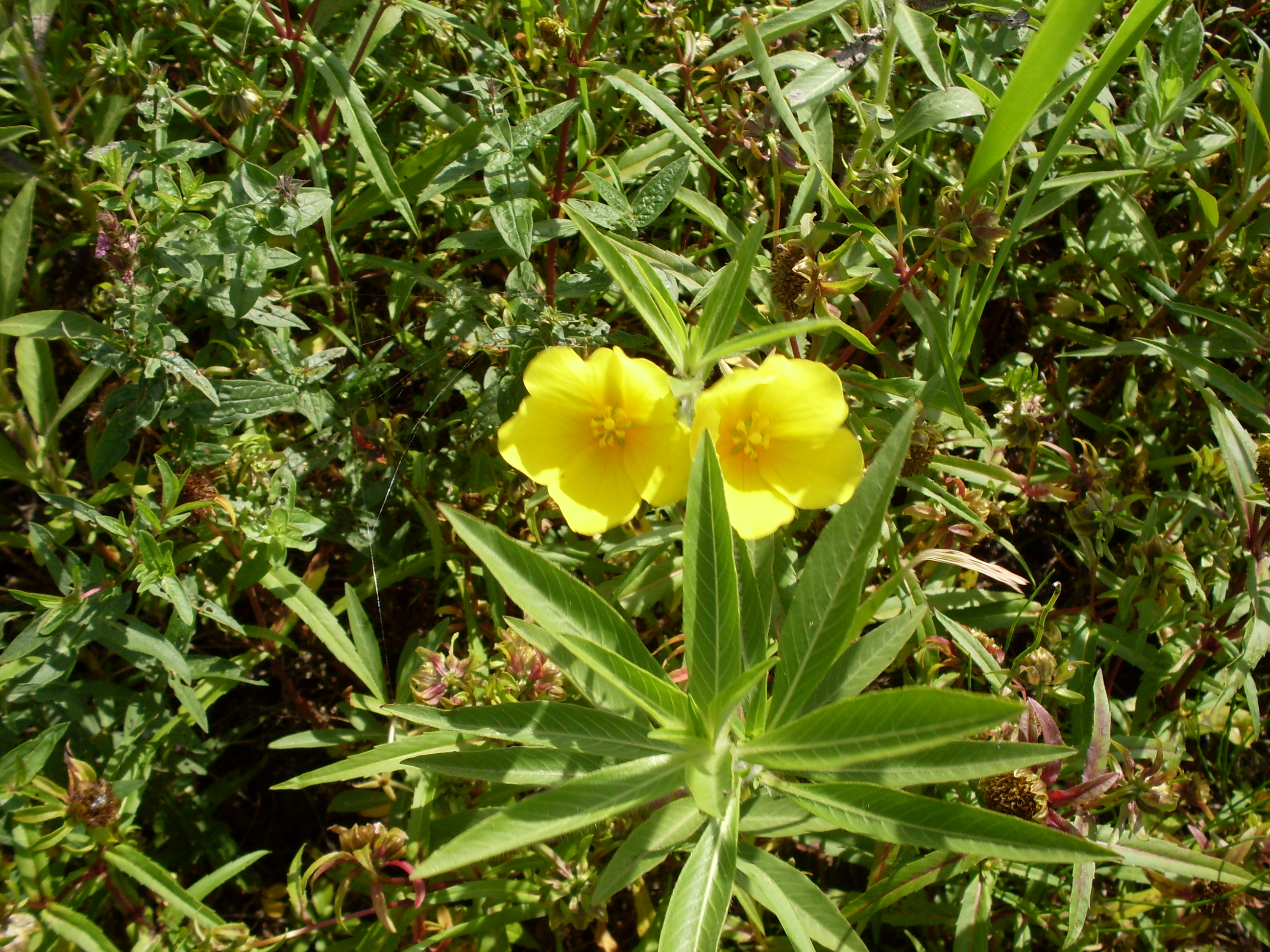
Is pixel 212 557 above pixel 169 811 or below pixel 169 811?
above

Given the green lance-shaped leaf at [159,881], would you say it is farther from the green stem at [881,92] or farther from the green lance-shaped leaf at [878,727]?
the green stem at [881,92]

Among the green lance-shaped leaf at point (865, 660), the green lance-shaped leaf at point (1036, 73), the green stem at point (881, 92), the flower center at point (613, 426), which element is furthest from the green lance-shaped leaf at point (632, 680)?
the green stem at point (881, 92)

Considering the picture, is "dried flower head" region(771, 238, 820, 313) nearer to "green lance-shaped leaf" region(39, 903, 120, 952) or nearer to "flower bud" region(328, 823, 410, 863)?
"flower bud" region(328, 823, 410, 863)

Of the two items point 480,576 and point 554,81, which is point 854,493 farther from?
point 554,81

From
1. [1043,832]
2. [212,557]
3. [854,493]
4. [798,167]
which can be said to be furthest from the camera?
[212,557]

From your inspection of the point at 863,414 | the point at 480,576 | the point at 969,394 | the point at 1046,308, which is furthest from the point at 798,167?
the point at 480,576

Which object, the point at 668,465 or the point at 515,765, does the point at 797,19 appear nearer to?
the point at 668,465

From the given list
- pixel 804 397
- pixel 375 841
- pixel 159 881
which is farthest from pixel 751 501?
pixel 159 881

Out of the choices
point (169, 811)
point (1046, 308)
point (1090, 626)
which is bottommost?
point (169, 811)
